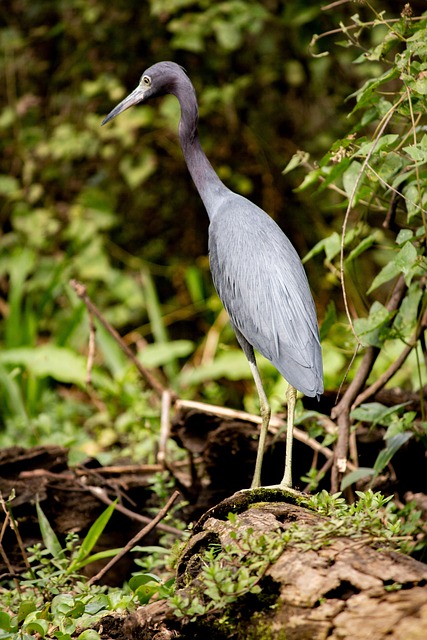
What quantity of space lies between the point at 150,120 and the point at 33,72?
161 cm

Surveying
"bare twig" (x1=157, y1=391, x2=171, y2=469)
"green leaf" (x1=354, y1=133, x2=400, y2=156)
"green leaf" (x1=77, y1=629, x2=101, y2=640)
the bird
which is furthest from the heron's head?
"green leaf" (x1=77, y1=629, x2=101, y2=640)

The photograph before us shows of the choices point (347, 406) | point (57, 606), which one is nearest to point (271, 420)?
point (347, 406)

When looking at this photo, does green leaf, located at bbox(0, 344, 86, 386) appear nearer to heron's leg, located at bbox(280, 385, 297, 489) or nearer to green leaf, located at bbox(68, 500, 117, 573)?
green leaf, located at bbox(68, 500, 117, 573)

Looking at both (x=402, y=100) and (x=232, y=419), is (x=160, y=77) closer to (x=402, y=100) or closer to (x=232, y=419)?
Answer: (x=402, y=100)

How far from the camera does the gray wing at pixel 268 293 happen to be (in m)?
2.87

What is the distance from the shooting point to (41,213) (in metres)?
7.29

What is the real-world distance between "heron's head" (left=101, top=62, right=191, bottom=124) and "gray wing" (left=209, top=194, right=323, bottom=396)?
0.71 metres

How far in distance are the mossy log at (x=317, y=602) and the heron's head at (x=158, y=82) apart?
2.03 metres

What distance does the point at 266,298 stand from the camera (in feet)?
9.76

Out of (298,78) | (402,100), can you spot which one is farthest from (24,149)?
(402,100)

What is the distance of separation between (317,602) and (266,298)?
1286 millimetres

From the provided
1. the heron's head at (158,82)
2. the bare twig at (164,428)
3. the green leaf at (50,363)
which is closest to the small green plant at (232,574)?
the bare twig at (164,428)

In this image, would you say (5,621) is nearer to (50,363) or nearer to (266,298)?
(266,298)

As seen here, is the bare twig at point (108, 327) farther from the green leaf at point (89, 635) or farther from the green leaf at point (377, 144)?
the green leaf at point (89, 635)
